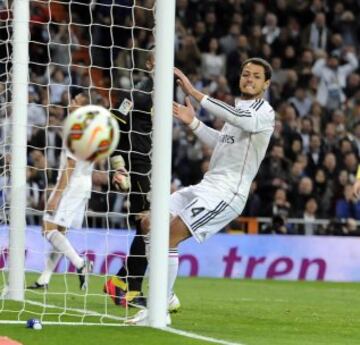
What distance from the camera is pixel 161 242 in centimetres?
932

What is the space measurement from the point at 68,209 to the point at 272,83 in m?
9.64

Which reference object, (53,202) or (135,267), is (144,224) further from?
(53,202)

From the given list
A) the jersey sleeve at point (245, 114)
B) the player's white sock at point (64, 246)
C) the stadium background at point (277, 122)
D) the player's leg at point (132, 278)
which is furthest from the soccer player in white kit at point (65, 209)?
the jersey sleeve at point (245, 114)

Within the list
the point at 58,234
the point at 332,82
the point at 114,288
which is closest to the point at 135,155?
the point at 114,288

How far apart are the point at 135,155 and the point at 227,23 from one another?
12.4m

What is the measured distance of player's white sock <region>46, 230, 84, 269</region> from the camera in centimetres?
1323

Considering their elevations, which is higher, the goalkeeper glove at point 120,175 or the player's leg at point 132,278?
the goalkeeper glove at point 120,175

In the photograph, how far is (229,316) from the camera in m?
11.0

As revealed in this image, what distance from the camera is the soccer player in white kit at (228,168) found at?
990 cm

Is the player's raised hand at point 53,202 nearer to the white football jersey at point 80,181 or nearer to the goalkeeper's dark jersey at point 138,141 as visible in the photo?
the white football jersey at point 80,181

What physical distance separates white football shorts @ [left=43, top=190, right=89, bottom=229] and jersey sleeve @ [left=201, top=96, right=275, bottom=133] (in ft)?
13.4

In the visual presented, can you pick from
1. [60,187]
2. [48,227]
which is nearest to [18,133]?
[60,187]

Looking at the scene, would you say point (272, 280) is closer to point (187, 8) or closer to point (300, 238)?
point (300, 238)

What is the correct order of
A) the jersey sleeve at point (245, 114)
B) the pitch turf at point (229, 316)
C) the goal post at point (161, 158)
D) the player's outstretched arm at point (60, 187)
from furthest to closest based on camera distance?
1. the player's outstretched arm at point (60, 187)
2. the jersey sleeve at point (245, 114)
3. the goal post at point (161, 158)
4. the pitch turf at point (229, 316)
